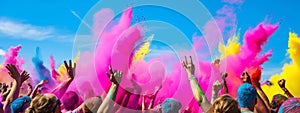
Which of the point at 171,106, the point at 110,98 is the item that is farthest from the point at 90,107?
the point at 171,106

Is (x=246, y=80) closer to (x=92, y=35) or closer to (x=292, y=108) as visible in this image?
(x=292, y=108)

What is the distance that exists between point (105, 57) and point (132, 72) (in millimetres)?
697

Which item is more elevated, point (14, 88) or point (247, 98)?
A: point (14, 88)

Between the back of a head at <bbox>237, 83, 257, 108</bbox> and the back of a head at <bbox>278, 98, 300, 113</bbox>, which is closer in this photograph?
the back of a head at <bbox>278, 98, 300, 113</bbox>

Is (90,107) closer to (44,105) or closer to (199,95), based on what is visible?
(44,105)

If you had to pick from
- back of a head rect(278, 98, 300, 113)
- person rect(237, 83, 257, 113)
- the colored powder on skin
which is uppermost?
the colored powder on skin

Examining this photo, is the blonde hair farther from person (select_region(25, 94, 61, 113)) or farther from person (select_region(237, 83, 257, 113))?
person (select_region(237, 83, 257, 113))

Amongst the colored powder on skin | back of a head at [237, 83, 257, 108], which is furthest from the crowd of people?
the colored powder on skin

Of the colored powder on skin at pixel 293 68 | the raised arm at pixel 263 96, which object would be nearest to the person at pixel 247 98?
the raised arm at pixel 263 96

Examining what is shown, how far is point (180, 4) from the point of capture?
21.4ft

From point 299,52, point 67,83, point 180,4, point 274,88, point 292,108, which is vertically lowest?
point 292,108

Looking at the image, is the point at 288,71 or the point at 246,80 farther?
the point at 288,71

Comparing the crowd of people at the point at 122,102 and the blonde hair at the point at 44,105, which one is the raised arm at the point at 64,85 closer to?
the crowd of people at the point at 122,102

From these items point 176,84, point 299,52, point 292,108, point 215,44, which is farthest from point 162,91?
point 299,52
